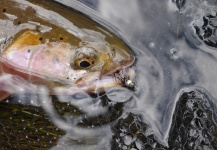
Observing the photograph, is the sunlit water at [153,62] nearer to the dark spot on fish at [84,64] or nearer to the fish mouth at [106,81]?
the fish mouth at [106,81]

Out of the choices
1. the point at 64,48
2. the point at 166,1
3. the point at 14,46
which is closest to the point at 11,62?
the point at 14,46

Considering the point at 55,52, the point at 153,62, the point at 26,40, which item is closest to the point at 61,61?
the point at 55,52

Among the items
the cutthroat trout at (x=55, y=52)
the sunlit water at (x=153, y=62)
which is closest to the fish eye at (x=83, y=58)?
the cutthroat trout at (x=55, y=52)

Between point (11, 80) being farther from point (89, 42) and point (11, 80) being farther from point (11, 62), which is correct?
point (89, 42)

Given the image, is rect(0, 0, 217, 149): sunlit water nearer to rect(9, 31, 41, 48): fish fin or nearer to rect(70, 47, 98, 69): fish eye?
rect(9, 31, 41, 48): fish fin

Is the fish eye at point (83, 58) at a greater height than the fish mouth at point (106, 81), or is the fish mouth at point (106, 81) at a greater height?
the fish eye at point (83, 58)

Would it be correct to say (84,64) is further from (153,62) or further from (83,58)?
(153,62)
